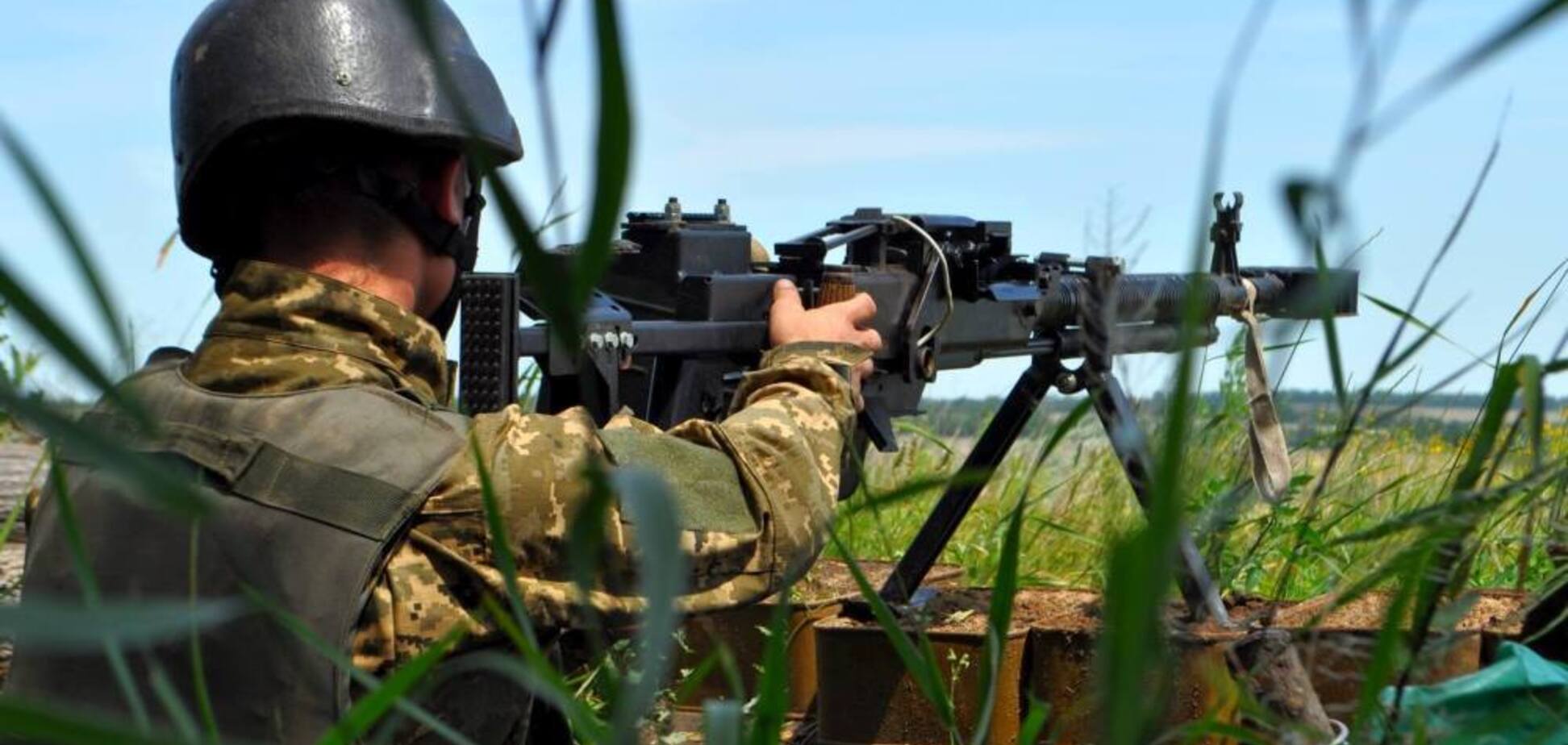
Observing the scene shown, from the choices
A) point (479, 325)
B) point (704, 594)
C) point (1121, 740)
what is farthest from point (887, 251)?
point (1121, 740)

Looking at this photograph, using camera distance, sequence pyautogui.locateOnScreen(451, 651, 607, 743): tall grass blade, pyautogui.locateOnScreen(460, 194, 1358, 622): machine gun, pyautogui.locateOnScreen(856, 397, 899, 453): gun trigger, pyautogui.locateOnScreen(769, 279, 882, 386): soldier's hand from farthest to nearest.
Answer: pyautogui.locateOnScreen(856, 397, 899, 453): gun trigger, pyautogui.locateOnScreen(769, 279, 882, 386): soldier's hand, pyautogui.locateOnScreen(460, 194, 1358, 622): machine gun, pyautogui.locateOnScreen(451, 651, 607, 743): tall grass blade

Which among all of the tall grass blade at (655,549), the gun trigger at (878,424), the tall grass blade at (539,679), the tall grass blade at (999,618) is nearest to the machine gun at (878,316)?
the gun trigger at (878,424)

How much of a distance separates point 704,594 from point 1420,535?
1572 mm

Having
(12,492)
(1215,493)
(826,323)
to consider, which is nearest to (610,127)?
(826,323)

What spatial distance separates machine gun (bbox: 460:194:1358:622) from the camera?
3135 mm

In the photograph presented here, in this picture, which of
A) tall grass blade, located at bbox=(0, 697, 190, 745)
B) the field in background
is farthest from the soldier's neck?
tall grass blade, located at bbox=(0, 697, 190, 745)

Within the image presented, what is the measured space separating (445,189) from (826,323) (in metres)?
0.86

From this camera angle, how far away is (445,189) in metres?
2.83

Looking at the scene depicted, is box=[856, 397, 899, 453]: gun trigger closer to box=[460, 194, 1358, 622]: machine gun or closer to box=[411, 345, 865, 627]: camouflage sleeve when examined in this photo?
box=[460, 194, 1358, 622]: machine gun

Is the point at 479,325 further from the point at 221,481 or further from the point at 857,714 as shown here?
the point at 857,714

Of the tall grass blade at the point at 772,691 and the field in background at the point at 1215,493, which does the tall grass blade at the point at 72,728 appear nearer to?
the tall grass blade at the point at 772,691

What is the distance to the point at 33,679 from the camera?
8.25ft

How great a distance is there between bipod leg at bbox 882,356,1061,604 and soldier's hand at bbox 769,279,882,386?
1128 mm

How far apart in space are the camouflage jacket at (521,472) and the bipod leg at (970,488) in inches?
64.4
